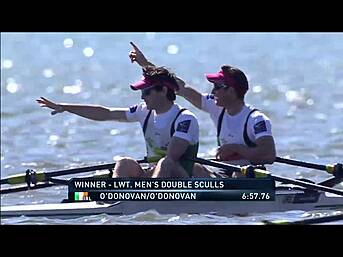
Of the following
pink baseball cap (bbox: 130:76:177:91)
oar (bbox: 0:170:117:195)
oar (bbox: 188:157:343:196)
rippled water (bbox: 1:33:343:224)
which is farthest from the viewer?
rippled water (bbox: 1:33:343:224)

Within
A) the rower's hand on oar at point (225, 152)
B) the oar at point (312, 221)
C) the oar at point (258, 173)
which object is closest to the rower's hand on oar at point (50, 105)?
the oar at point (258, 173)

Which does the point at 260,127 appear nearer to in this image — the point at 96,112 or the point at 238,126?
the point at 238,126

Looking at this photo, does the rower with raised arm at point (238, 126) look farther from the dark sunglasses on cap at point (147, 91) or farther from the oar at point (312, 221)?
the oar at point (312, 221)

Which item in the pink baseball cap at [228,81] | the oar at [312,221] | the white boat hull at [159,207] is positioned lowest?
the oar at [312,221]

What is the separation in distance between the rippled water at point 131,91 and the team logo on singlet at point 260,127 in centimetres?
62

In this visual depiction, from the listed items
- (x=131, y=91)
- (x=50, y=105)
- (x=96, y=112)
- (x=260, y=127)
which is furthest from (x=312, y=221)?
(x=131, y=91)

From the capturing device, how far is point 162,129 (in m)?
8.66

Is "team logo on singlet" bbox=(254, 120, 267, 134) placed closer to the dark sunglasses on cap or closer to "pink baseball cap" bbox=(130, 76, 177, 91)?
"pink baseball cap" bbox=(130, 76, 177, 91)

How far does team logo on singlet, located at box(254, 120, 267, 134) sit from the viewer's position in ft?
28.7

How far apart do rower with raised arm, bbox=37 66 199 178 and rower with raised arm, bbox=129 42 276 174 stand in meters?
0.34

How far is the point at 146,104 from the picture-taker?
28.5 ft

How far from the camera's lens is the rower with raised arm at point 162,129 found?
8398 millimetres

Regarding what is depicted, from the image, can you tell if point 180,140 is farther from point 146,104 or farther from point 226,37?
point 226,37

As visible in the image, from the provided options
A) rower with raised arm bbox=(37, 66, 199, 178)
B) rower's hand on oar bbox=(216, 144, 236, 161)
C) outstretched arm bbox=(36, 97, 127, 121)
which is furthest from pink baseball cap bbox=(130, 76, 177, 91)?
rower's hand on oar bbox=(216, 144, 236, 161)
